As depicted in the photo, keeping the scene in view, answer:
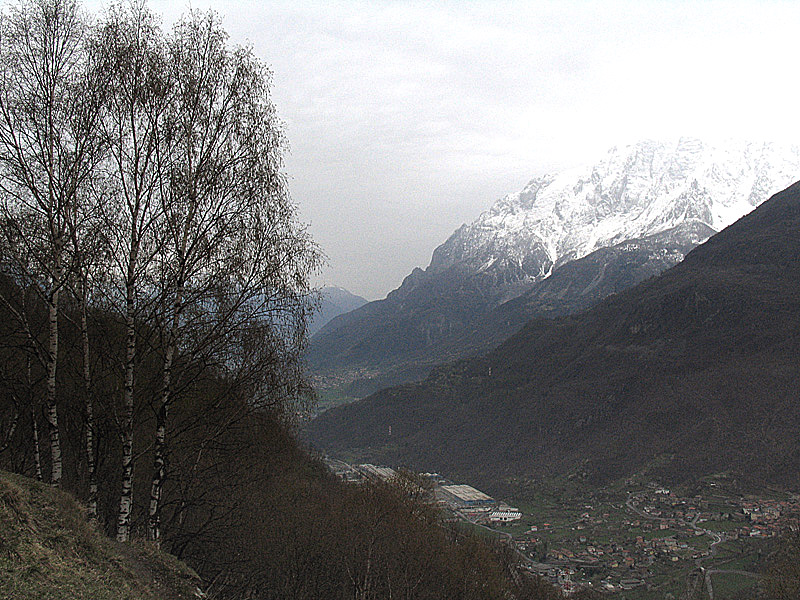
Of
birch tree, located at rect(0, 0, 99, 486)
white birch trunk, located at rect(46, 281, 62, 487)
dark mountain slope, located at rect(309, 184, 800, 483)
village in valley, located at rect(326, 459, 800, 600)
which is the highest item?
birch tree, located at rect(0, 0, 99, 486)

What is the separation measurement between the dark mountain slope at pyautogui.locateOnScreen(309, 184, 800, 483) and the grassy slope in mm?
128265

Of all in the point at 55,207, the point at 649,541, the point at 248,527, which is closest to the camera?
the point at 55,207

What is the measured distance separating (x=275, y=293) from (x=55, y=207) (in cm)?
593

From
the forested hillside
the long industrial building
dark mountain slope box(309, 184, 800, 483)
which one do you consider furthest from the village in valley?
the forested hillside

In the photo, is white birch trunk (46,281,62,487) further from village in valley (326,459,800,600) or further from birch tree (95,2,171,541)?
village in valley (326,459,800,600)

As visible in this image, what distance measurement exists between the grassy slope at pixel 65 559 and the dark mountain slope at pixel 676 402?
128265 mm

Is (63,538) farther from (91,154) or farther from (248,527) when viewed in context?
(248,527)

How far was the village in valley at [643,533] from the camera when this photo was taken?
76.1 m

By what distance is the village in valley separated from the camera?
7612 centimetres

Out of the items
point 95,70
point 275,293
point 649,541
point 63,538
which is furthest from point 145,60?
point 649,541

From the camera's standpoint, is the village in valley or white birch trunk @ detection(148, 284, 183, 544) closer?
white birch trunk @ detection(148, 284, 183, 544)

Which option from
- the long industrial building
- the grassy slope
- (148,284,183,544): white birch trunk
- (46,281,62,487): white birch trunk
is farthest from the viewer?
the long industrial building

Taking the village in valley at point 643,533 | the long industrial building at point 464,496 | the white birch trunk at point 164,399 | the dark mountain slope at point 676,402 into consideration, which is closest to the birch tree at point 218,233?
the white birch trunk at point 164,399

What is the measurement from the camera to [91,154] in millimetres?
15938
